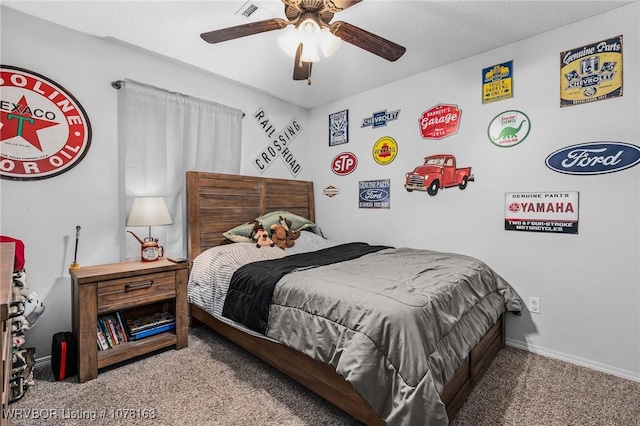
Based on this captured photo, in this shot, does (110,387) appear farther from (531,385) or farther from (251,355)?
(531,385)

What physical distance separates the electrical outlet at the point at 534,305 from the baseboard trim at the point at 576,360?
0.90 ft

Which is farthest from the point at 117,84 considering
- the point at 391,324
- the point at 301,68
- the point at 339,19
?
the point at 391,324

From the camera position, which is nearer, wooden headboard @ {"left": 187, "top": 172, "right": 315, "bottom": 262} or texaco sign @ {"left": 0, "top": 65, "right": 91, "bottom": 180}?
texaco sign @ {"left": 0, "top": 65, "right": 91, "bottom": 180}

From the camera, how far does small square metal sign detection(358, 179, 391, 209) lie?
11.0 ft

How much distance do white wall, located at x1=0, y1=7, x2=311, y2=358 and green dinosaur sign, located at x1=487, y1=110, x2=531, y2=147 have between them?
299cm

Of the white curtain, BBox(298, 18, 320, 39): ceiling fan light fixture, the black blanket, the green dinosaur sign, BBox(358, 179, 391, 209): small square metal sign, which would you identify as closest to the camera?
BBox(298, 18, 320, 39): ceiling fan light fixture

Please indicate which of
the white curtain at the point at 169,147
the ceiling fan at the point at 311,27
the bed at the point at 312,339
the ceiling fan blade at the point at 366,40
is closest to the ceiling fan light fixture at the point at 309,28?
the ceiling fan at the point at 311,27

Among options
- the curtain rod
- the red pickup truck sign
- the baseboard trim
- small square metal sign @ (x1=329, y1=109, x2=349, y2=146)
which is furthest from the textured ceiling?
the baseboard trim

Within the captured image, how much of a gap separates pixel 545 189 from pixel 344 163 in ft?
6.73

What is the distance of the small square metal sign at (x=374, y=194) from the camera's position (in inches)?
132

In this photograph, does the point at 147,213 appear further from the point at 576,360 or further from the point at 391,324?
the point at 576,360

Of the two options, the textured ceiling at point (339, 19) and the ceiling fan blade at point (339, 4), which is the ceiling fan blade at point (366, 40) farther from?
the textured ceiling at point (339, 19)

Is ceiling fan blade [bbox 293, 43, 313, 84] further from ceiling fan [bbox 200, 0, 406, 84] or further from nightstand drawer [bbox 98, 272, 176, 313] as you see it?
nightstand drawer [bbox 98, 272, 176, 313]

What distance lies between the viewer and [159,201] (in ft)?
8.05
